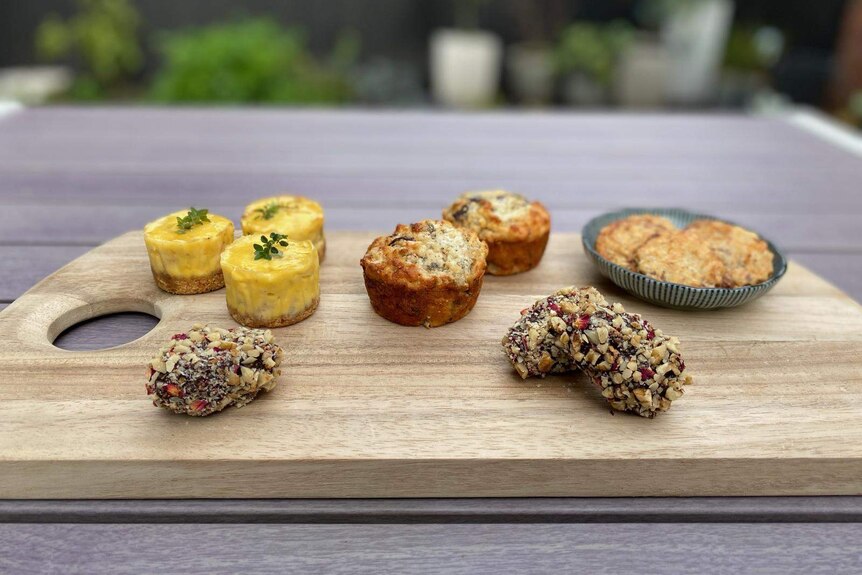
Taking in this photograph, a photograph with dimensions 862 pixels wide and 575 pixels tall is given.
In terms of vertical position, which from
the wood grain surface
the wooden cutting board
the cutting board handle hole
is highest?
the wooden cutting board

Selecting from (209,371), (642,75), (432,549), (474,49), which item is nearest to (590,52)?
(642,75)

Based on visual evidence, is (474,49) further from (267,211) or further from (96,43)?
(267,211)

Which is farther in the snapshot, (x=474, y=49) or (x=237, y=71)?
(x=474, y=49)

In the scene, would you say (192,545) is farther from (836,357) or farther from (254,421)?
(836,357)

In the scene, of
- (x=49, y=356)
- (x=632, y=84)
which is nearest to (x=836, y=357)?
(x=49, y=356)

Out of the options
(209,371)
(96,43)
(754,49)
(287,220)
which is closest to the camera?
(209,371)

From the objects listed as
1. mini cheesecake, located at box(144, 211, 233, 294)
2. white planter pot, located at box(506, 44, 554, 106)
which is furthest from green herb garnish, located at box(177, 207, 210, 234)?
white planter pot, located at box(506, 44, 554, 106)

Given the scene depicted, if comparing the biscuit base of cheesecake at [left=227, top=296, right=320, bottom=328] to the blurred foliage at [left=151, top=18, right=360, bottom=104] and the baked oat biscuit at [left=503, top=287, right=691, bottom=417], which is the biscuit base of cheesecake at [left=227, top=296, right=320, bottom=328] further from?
the blurred foliage at [left=151, top=18, right=360, bottom=104]

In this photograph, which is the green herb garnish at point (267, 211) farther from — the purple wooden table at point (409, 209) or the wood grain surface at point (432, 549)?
the wood grain surface at point (432, 549)
